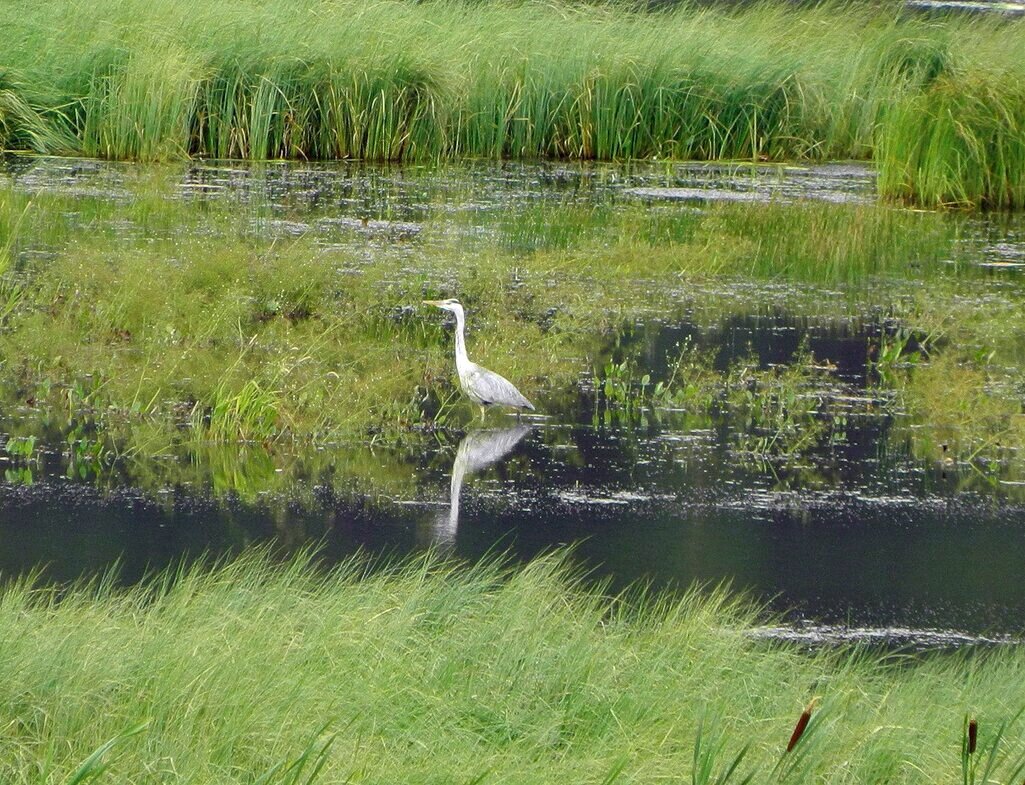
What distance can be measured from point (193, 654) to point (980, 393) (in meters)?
4.86

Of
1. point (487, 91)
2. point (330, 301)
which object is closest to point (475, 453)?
point (330, 301)

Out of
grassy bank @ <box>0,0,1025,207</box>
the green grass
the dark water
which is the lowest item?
the dark water

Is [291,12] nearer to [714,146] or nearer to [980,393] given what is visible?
[714,146]

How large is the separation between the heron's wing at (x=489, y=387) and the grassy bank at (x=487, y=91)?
6339 millimetres

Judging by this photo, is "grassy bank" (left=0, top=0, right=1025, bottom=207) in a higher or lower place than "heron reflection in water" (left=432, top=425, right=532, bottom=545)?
higher

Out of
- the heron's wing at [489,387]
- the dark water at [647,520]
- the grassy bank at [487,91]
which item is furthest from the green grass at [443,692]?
the grassy bank at [487,91]

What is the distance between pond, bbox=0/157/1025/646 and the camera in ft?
16.6

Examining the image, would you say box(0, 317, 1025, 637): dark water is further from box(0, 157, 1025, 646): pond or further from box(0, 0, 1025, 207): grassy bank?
box(0, 0, 1025, 207): grassy bank

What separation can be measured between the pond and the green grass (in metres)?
0.66

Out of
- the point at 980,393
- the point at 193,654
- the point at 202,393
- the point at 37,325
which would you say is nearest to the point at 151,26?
the point at 37,325

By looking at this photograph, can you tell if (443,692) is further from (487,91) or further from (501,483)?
(487,91)

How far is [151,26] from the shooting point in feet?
44.8

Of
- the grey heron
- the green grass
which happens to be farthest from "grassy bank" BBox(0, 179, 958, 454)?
the green grass

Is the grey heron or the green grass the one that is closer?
the green grass
